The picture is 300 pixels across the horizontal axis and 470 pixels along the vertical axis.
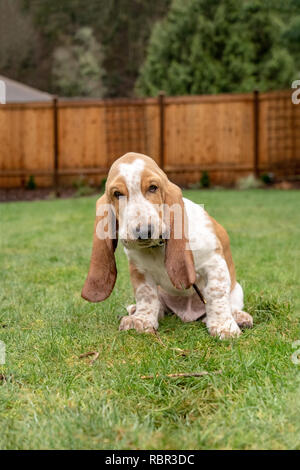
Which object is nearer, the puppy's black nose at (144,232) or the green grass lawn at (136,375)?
the green grass lawn at (136,375)

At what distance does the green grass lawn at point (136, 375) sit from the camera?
1.86 meters

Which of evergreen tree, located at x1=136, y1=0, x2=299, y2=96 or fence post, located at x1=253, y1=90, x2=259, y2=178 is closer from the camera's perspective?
fence post, located at x1=253, y1=90, x2=259, y2=178

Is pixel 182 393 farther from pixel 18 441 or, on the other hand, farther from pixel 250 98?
pixel 250 98

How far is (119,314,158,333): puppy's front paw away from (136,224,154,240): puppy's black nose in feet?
2.27

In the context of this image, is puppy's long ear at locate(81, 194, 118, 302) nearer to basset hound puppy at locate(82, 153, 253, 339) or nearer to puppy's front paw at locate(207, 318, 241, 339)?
basset hound puppy at locate(82, 153, 253, 339)

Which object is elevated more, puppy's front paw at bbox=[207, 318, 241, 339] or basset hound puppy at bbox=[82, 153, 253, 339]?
basset hound puppy at bbox=[82, 153, 253, 339]

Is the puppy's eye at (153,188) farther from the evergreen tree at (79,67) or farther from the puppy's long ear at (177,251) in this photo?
the evergreen tree at (79,67)

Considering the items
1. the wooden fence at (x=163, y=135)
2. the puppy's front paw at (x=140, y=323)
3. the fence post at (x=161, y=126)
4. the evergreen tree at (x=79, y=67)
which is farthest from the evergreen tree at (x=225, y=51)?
the puppy's front paw at (x=140, y=323)

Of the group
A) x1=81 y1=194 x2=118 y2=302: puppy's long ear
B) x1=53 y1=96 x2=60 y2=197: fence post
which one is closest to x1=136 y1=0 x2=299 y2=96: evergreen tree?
x1=53 y1=96 x2=60 y2=197: fence post

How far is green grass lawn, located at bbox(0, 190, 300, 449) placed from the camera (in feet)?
6.09

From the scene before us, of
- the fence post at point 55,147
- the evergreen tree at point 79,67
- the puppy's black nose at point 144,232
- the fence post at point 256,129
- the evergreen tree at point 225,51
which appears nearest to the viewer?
the puppy's black nose at point 144,232

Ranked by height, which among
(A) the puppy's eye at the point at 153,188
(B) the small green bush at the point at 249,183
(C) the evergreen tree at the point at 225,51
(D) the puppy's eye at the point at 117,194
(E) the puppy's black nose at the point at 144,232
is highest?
(C) the evergreen tree at the point at 225,51

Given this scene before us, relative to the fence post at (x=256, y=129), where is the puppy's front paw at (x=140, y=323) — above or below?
below
